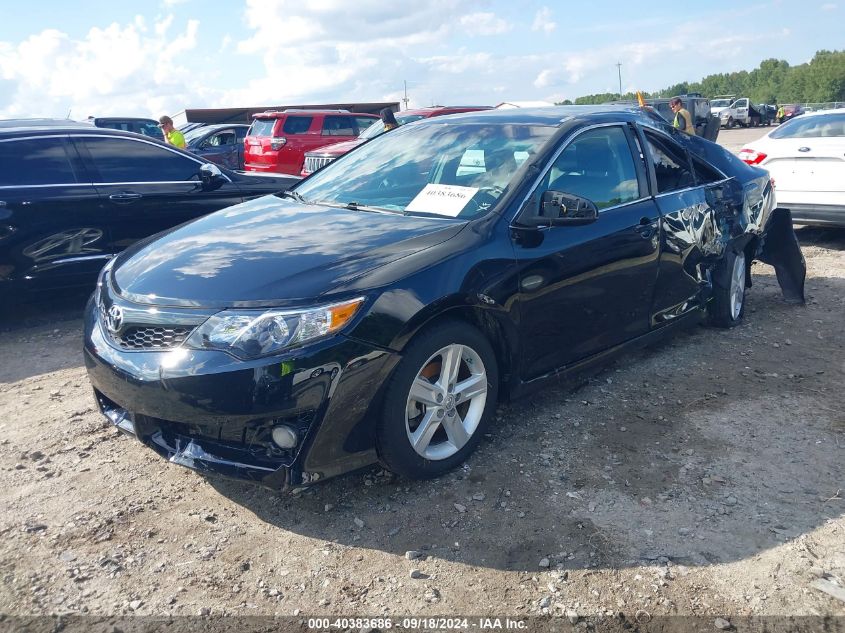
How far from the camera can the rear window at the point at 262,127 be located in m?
14.3

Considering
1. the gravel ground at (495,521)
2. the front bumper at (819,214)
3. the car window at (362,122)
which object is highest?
the car window at (362,122)

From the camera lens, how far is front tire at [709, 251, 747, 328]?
5082mm

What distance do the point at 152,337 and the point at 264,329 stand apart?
54cm

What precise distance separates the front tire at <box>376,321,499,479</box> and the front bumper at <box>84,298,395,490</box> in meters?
0.11

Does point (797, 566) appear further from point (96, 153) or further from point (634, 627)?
point (96, 153)

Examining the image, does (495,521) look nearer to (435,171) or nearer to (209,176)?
(435,171)

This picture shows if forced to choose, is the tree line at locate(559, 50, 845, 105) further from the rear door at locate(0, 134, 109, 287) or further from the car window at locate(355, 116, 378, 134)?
the rear door at locate(0, 134, 109, 287)

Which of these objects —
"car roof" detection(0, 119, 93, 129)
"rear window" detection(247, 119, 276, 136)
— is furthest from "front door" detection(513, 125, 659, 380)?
"rear window" detection(247, 119, 276, 136)

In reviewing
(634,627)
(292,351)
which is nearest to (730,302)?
(634,627)

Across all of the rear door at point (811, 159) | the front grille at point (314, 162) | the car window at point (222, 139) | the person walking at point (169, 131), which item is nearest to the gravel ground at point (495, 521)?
the rear door at point (811, 159)

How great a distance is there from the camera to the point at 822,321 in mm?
5641

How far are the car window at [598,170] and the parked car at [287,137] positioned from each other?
1043 centimetres

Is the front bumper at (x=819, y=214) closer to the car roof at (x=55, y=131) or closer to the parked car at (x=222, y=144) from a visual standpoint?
the car roof at (x=55, y=131)

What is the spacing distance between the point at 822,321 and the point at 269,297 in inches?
186
